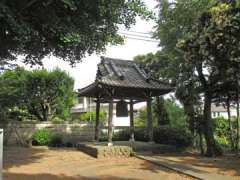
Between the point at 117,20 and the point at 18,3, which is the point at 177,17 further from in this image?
the point at 18,3

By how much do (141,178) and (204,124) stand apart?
24.1ft

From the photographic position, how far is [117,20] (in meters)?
10.8

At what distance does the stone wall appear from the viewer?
781 inches

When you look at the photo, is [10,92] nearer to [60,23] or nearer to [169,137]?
[169,137]

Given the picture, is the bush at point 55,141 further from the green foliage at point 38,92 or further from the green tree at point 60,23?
the green tree at point 60,23

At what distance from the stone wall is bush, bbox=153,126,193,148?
208 inches

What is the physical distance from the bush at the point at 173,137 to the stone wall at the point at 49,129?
5.27 m

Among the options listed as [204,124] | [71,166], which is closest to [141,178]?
[71,166]

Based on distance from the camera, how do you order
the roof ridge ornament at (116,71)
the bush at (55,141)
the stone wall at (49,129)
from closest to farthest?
the roof ridge ornament at (116,71) < the bush at (55,141) < the stone wall at (49,129)

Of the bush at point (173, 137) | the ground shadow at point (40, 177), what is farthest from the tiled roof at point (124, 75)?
the ground shadow at point (40, 177)

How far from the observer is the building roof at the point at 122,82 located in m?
15.5

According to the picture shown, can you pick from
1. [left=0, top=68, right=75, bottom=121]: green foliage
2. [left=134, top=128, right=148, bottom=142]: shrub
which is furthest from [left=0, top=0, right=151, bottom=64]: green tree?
[left=0, top=68, right=75, bottom=121]: green foliage

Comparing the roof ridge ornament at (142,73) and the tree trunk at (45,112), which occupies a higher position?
the roof ridge ornament at (142,73)

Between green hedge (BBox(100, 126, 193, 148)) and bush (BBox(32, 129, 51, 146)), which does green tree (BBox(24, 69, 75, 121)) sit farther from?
green hedge (BBox(100, 126, 193, 148))
